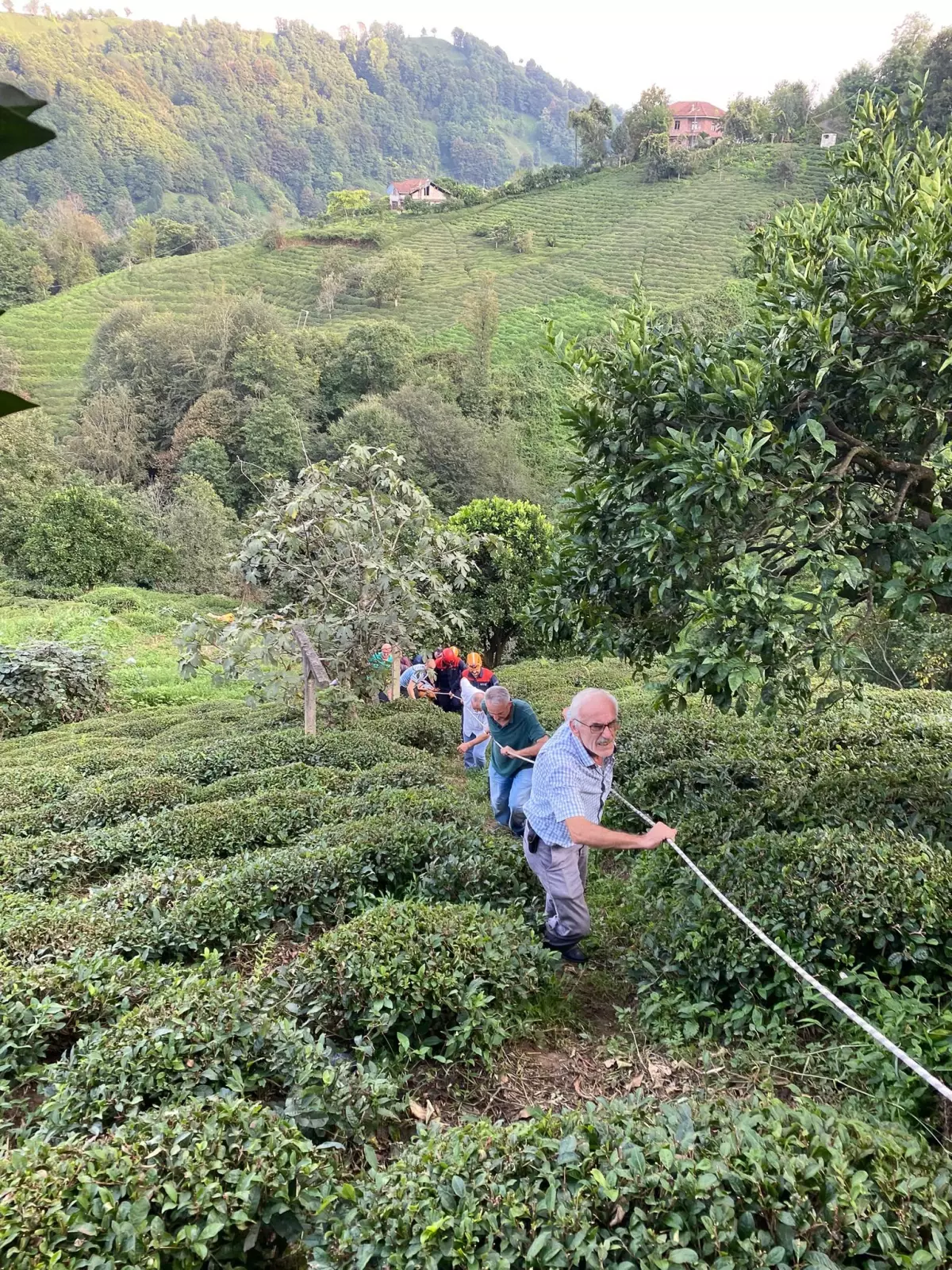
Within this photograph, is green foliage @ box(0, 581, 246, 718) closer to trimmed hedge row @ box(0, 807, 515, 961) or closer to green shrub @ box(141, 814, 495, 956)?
trimmed hedge row @ box(0, 807, 515, 961)

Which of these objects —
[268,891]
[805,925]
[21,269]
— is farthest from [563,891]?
[21,269]

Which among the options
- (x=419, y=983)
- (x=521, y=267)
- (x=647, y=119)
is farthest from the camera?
(x=647, y=119)

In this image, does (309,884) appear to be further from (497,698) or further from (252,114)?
(252,114)

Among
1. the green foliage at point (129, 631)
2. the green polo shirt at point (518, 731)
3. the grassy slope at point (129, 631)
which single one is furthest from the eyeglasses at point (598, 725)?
the green foliage at point (129, 631)

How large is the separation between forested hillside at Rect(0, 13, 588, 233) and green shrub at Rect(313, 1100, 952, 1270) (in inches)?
3240

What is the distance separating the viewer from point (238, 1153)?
8.92 ft

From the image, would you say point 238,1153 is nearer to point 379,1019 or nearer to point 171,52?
point 379,1019

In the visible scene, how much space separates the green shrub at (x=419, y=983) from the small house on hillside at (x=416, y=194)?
75.9 meters

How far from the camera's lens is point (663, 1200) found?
7.95ft

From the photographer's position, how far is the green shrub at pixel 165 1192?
7.80 feet

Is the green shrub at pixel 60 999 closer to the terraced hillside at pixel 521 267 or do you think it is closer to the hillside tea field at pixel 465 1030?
the hillside tea field at pixel 465 1030

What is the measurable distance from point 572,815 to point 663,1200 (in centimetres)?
208

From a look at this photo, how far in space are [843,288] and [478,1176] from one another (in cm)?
427

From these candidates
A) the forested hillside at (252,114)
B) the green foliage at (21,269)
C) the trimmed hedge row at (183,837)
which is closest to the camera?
the trimmed hedge row at (183,837)
